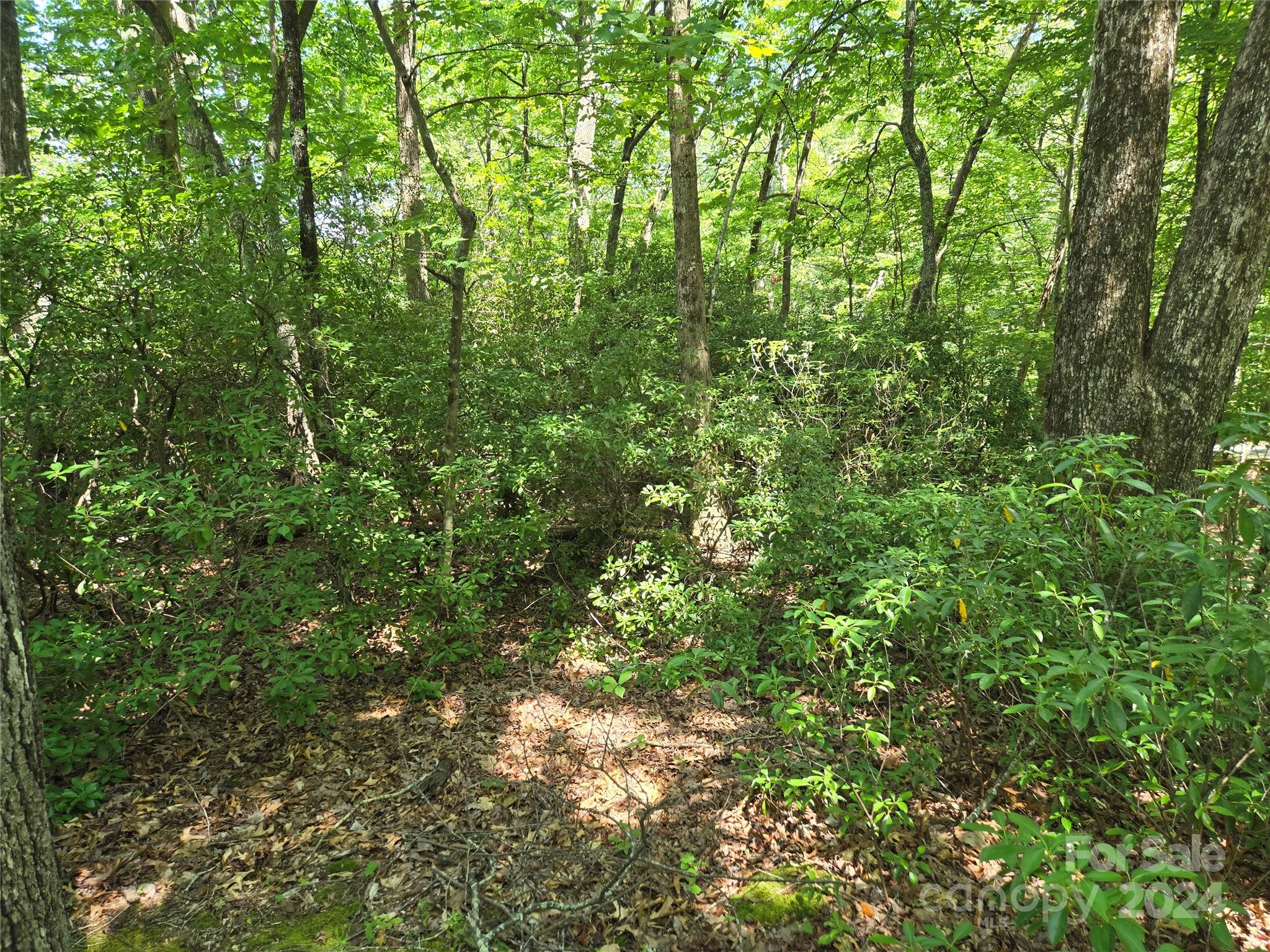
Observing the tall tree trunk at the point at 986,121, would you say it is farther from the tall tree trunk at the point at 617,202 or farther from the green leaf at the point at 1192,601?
the green leaf at the point at 1192,601

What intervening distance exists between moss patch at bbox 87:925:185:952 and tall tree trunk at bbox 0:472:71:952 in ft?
2.35

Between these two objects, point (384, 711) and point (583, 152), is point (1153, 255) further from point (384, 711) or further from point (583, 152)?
point (583, 152)

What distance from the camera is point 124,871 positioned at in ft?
9.23

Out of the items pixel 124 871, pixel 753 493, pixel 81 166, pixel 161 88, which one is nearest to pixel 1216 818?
pixel 753 493

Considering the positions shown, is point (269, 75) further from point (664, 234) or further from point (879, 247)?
point (879, 247)

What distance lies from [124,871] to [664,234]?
12.9m

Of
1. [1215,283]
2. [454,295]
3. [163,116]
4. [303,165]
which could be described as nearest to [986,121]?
[1215,283]

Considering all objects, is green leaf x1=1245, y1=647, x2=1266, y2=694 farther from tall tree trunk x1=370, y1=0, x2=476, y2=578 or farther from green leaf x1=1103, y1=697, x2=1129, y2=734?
tall tree trunk x1=370, y1=0, x2=476, y2=578

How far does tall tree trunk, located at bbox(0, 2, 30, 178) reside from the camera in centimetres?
554

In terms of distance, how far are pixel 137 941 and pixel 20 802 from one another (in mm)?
1230

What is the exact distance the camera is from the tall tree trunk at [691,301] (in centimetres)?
490

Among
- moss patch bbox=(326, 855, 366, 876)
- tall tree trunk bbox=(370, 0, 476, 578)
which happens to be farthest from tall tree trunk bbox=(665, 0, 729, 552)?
moss patch bbox=(326, 855, 366, 876)

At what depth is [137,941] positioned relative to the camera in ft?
8.25

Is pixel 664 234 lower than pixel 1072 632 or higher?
higher
